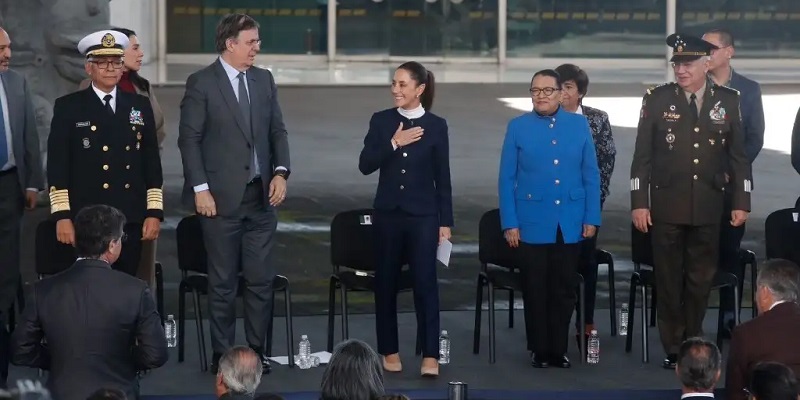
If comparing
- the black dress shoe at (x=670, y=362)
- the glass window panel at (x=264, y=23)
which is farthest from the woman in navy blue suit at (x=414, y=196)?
the glass window panel at (x=264, y=23)

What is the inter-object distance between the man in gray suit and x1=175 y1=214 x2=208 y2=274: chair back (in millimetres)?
310

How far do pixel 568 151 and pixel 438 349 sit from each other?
1207 mm

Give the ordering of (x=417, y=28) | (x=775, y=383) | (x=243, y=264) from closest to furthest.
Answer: (x=775, y=383) → (x=243, y=264) → (x=417, y=28)

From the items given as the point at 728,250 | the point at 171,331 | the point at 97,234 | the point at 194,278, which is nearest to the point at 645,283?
the point at 728,250

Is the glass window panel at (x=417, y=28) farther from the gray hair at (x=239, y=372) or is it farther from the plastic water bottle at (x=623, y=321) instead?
the gray hair at (x=239, y=372)

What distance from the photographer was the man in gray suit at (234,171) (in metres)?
7.16

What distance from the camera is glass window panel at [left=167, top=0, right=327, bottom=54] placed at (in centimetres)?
2403

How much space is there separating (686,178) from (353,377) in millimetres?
3510

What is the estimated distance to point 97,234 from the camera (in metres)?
5.25

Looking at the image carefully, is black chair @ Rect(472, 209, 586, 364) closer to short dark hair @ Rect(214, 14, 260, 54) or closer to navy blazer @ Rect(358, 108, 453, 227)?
navy blazer @ Rect(358, 108, 453, 227)

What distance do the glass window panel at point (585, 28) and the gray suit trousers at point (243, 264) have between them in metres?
18.1

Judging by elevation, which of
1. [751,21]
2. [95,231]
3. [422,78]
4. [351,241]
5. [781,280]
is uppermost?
[751,21]

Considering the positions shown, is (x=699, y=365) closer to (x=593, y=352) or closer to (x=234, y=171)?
(x=593, y=352)

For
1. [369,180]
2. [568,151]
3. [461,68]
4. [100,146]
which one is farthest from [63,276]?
[461,68]
